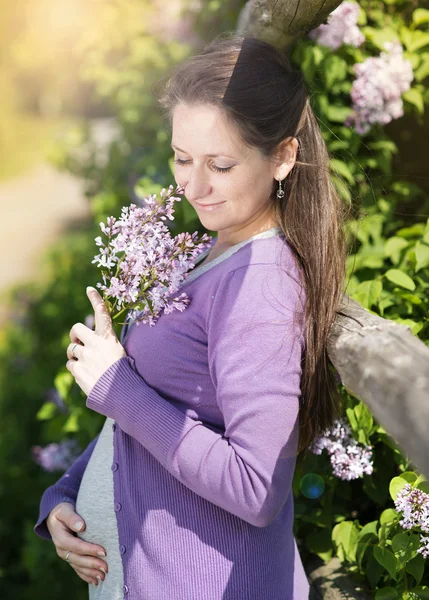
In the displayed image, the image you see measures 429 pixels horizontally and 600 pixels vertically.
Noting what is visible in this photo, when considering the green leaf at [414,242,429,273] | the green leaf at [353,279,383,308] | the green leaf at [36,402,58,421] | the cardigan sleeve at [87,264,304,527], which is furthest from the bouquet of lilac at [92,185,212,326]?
the green leaf at [36,402,58,421]

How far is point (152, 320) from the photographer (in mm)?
1348

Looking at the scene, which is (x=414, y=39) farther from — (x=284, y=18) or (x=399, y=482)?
(x=399, y=482)

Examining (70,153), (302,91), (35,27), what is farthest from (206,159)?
(35,27)

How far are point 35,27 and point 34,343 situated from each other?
518cm

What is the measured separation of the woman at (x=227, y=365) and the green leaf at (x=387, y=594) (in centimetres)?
24

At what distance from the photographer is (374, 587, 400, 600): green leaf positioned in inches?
60.7

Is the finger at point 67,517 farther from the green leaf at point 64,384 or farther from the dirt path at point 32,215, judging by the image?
the dirt path at point 32,215

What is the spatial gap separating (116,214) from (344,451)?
5.72 ft

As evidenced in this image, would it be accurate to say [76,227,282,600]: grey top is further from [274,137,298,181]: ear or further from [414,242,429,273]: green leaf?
[414,242,429,273]: green leaf

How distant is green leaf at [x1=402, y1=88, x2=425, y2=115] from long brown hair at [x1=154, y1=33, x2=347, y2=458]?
108 cm

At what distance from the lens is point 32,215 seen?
268 inches

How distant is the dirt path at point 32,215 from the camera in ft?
19.9

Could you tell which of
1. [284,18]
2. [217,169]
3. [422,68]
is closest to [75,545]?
[217,169]

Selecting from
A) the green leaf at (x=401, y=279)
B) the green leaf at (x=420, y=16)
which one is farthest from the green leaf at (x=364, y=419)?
the green leaf at (x=420, y=16)
